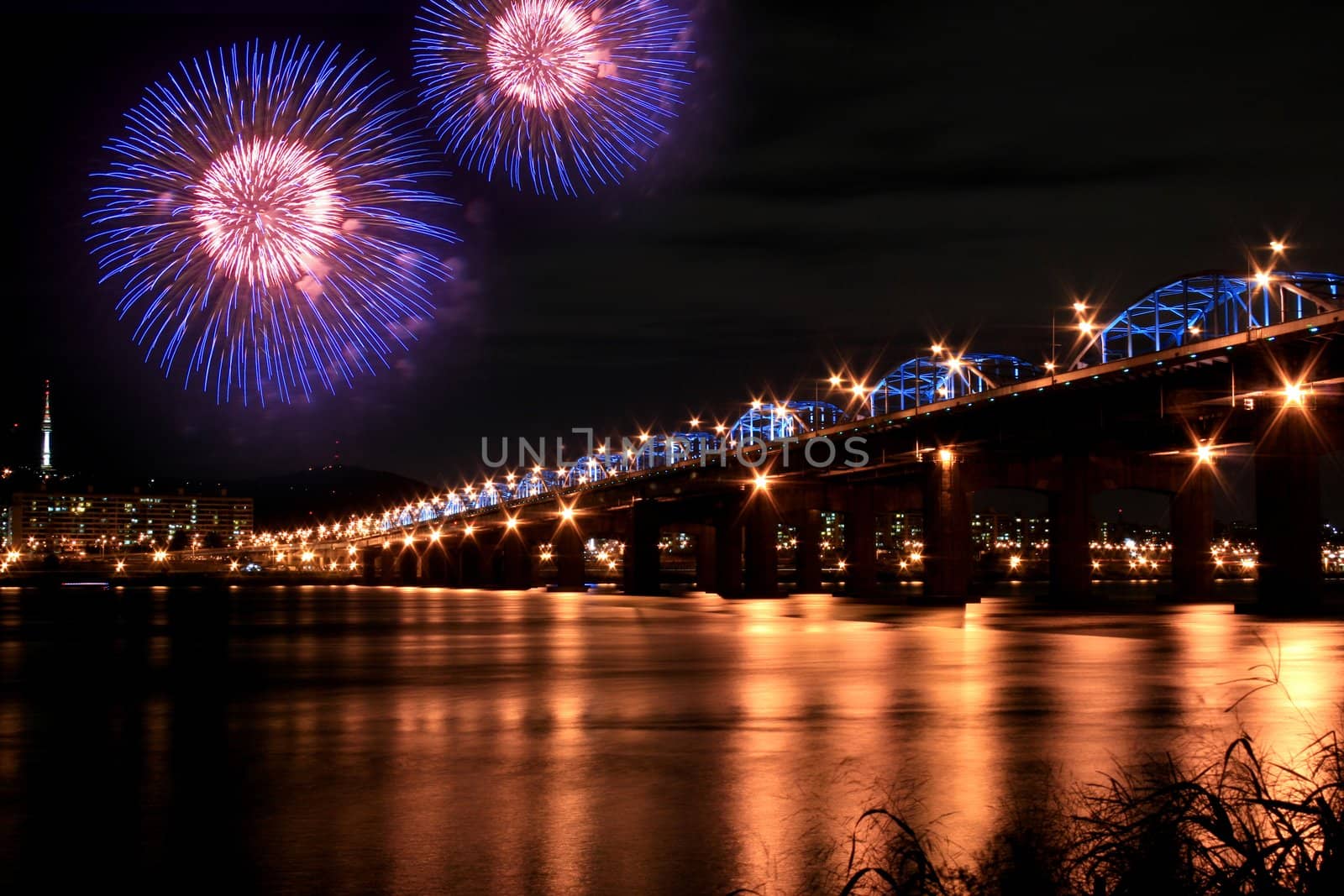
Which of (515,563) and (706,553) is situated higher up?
(706,553)

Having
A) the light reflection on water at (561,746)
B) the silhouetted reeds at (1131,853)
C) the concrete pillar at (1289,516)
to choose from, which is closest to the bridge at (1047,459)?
the concrete pillar at (1289,516)

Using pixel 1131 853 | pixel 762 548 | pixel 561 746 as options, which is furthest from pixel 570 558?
pixel 1131 853

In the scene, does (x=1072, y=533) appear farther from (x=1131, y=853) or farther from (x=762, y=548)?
(x=1131, y=853)

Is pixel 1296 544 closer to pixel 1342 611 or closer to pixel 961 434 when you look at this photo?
pixel 1342 611

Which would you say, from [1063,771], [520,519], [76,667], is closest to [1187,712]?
[1063,771]

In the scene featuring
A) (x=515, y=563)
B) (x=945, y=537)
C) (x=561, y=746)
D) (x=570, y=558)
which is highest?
(x=945, y=537)
